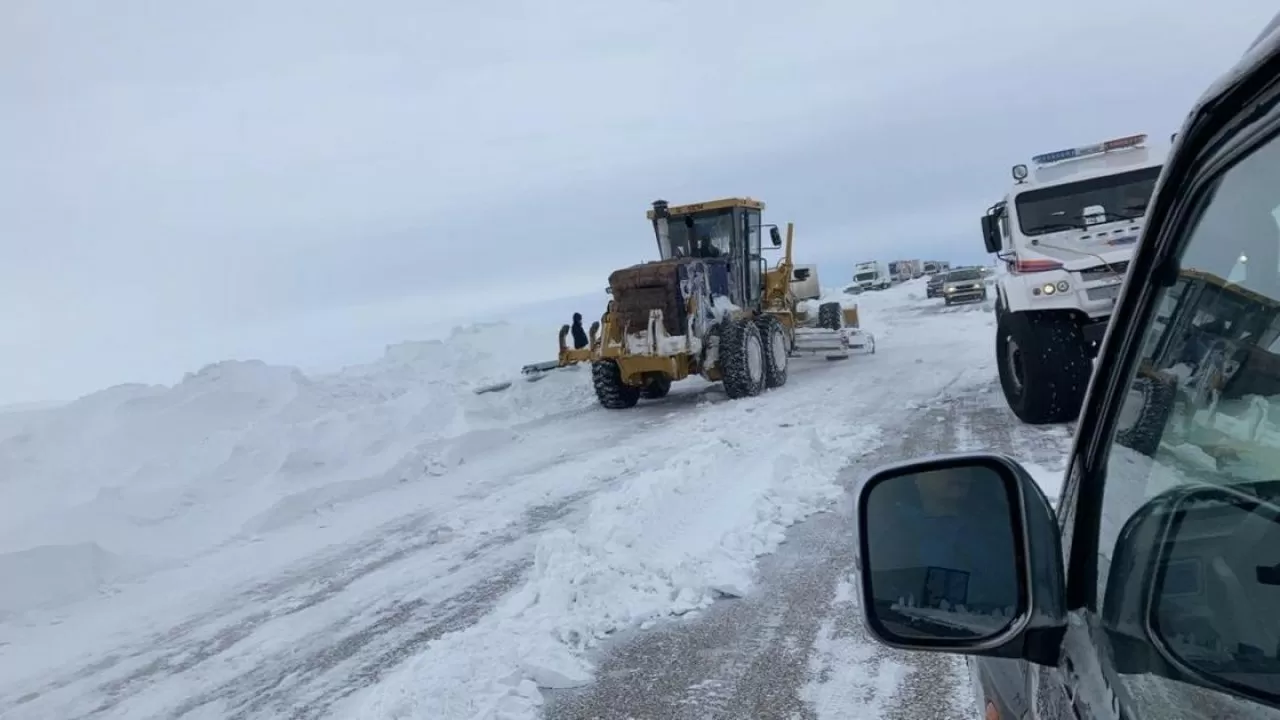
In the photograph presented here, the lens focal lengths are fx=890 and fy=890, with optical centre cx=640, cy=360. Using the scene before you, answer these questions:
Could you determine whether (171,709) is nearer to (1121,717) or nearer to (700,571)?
(700,571)

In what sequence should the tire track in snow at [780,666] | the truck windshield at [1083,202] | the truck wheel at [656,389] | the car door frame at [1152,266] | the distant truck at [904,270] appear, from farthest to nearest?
the distant truck at [904,270] < the truck wheel at [656,389] < the truck windshield at [1083,202] < the tire track in snow at [780,666] < the car door frame at [1152,266]

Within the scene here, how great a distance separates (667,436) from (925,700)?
22.0 feet

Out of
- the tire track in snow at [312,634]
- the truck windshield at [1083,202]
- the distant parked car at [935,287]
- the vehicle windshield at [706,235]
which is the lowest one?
the tire track in snow at [312,634]

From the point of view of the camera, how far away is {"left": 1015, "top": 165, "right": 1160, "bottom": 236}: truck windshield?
8461mm

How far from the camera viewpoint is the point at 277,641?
528cm

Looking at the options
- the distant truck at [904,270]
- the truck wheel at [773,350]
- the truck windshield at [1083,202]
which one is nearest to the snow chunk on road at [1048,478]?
the truck windshield at [1083,202]

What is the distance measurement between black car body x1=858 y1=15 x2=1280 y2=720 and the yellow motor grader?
427 inches

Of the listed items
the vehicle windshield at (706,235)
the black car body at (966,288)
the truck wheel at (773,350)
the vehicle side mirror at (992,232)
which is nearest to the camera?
Result: the vehicle side mirror at (992,232)

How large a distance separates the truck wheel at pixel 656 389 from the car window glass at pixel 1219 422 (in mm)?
12379

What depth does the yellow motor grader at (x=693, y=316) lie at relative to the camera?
1259 centimetres

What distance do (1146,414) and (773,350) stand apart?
12656 mm

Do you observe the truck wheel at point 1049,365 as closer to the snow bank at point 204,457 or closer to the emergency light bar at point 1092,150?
the emergency light bar at point 1092,150

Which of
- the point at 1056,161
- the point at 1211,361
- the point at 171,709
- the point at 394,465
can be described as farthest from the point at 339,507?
the point at 1211,361

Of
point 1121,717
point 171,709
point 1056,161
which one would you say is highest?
point 1056,161
